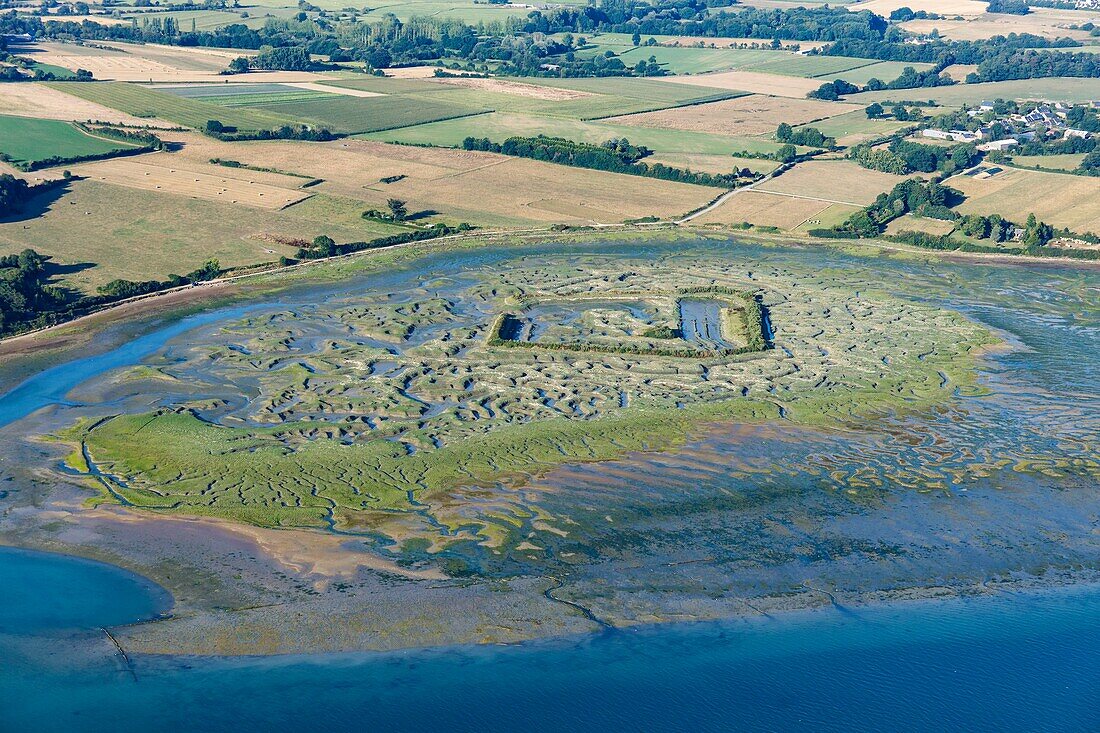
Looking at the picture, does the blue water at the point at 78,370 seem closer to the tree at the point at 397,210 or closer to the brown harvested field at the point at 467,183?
the tree at the point at 397,210

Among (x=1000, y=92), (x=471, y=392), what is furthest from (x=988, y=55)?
(x=471, y=392)

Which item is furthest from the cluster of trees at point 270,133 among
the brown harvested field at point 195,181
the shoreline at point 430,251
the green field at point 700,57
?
the green field at point 700,57

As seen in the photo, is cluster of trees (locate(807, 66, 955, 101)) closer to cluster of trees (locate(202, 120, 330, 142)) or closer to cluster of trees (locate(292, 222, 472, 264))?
cluster of trees (locate(202, 120, 330, 142))

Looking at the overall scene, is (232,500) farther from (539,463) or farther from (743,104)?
(743,104)

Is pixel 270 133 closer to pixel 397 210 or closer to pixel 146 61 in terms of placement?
pixel 397 210

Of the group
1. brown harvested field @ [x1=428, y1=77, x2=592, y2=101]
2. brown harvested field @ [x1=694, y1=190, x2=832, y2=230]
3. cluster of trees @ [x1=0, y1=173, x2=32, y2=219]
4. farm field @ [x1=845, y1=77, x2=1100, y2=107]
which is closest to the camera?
cluster of trees @ [x1=0, y1=173, x2=32, y2=219]

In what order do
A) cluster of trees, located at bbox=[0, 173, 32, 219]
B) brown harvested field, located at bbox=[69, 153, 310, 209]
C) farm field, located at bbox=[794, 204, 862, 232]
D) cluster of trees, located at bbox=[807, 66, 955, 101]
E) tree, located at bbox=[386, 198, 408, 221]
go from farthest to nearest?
1. cluster of trees, located at bbox=[807, 66, 955, 101]
2. brown harvested field, located at bbox=[69, 153, 310, 209]
3. farm field, located at bbox=[794, 204, 862, 232]
4. tree, located at bbox=[386, 198, 408, 221]
5. cluster of trees, located at bbox=[0, 173, 32, 219]

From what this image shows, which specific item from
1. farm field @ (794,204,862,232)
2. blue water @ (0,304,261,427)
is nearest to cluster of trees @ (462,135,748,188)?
farm field @ (794,204,862,232)
